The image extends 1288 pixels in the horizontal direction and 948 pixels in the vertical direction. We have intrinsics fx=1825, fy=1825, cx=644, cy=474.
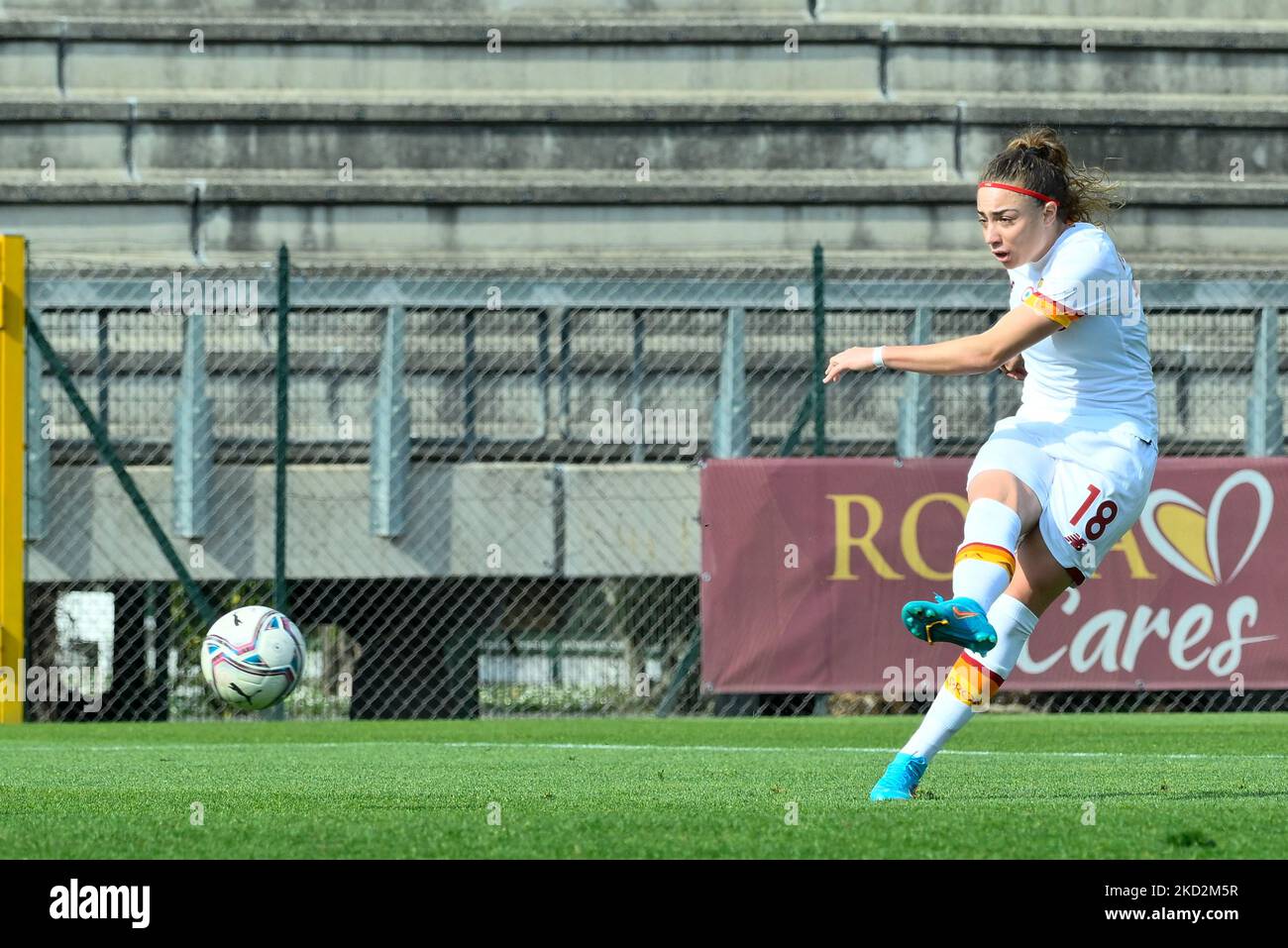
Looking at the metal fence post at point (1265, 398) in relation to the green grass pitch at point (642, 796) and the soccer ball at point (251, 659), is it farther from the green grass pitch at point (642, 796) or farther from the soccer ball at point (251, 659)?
the soccer ball at point (251, 659)

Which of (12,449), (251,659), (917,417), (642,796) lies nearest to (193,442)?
(12,449)

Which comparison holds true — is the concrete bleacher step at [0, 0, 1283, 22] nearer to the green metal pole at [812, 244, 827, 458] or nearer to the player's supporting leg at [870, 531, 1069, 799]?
the green metal pole at [812, 244, 827, 458]

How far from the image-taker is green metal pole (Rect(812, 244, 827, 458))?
11.7 metres

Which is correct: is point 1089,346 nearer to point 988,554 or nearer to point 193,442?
point 988,554

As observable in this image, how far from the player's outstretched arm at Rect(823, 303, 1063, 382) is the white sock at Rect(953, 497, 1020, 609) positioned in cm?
40

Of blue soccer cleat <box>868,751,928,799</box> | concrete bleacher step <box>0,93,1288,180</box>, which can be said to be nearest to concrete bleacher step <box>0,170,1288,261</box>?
concrete bleacher step <box>0,93,1288,180</box>

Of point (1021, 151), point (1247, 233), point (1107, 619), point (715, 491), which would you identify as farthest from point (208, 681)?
point (1247, 233)

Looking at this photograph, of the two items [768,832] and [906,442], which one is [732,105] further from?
[768,832]

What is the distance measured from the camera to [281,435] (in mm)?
11695

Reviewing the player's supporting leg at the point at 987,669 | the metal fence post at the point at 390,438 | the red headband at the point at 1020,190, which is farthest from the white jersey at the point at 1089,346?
the metal fence post at the point at 390,438

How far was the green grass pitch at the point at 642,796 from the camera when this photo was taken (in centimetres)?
411

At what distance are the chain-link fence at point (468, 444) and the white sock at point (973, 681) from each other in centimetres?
612

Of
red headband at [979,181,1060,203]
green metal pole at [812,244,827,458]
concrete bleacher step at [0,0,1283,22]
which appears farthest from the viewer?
concrete bleacher step at [0,0,1283,22]

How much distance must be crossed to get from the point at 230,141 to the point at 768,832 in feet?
38.8
